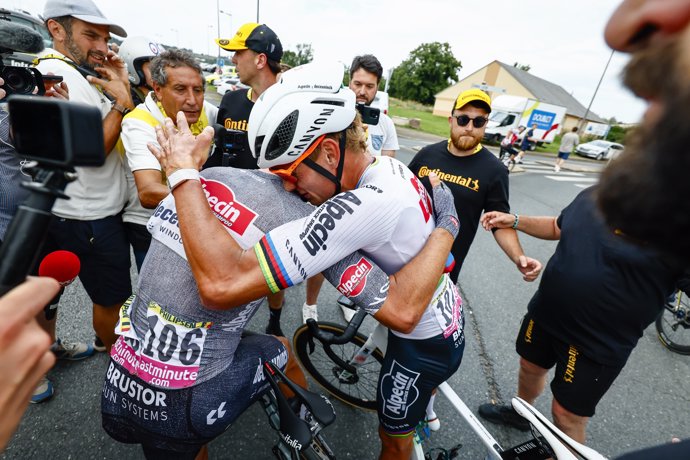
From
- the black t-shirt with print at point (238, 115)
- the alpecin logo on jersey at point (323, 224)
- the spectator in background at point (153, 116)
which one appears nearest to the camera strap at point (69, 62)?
the spectator in background at point (153, 116)

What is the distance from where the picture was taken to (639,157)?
1.68 feet

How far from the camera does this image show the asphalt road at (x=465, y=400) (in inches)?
83.0

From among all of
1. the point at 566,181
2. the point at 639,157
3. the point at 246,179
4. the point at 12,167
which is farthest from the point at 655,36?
the point at 566,181

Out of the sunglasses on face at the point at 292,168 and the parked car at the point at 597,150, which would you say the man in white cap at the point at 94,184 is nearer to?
the sunglasses on face at the point at 292,168

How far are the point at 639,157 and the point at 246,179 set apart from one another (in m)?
1.29

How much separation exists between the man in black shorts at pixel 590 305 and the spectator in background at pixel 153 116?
280 cm

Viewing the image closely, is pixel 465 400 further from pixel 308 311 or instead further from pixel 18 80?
pixel 18 80

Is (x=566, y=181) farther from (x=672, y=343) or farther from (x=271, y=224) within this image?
(x=271, y=224)

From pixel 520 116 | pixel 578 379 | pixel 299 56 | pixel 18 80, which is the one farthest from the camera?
pixel 299 56

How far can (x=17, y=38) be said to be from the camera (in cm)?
179

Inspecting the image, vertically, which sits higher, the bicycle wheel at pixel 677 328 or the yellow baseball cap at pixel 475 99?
the yellow baseball cap at pixel 475 99

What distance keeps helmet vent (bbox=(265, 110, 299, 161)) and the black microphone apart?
1640mm

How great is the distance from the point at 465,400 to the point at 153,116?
3.54 meters

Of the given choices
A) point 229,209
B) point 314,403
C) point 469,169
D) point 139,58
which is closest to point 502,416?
point 314,403
